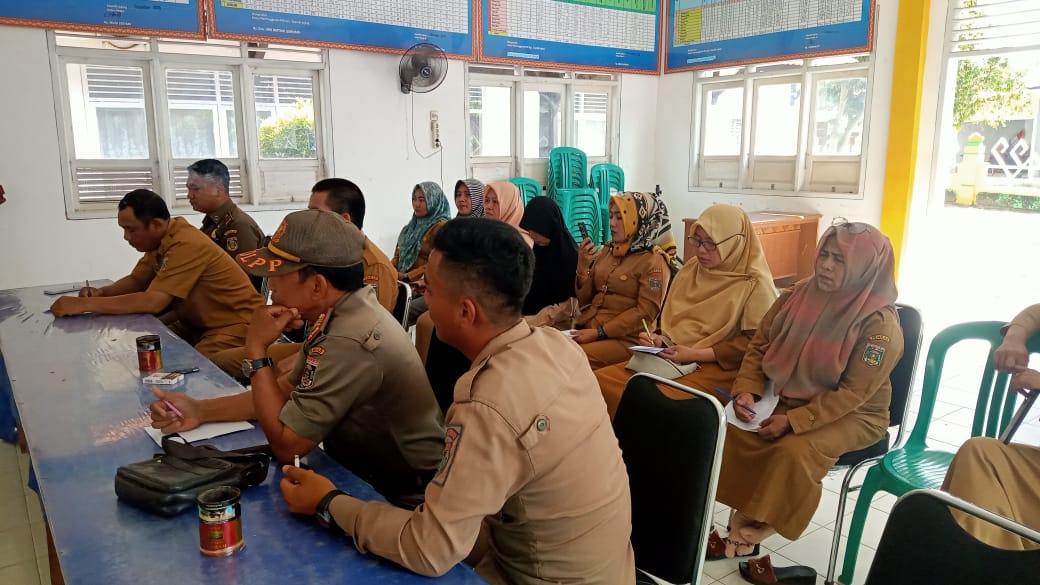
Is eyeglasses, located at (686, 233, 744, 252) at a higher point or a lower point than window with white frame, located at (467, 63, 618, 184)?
lower

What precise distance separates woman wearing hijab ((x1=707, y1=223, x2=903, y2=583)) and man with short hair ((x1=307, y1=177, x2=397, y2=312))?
1.63 meters

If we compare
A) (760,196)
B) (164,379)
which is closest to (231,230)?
(164,379)

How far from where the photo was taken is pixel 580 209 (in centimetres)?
724

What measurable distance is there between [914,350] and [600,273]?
147cm

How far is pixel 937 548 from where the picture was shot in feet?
3.87

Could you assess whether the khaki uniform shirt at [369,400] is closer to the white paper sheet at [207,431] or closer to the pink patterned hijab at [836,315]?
the white paper sheet at [207,431]

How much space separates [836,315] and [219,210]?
331 cm

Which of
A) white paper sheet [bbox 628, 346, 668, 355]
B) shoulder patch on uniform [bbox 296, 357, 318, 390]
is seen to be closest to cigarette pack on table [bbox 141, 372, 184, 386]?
shoulder patch on uniform [bbox 296, 357, 318, 390]

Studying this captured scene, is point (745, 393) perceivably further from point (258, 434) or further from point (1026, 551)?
point (258, 434)

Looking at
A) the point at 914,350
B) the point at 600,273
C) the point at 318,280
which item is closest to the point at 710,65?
the point at 600,273

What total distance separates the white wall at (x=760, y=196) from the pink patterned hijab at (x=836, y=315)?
4.56m

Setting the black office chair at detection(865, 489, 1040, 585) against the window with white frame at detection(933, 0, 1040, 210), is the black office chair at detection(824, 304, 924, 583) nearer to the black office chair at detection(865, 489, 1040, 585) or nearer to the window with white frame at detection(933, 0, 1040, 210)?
the black office chair at detection(865, 489, 1040, 585)

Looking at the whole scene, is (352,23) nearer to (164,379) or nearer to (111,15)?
(111,15)

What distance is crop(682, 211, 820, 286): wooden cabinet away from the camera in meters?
6.42
